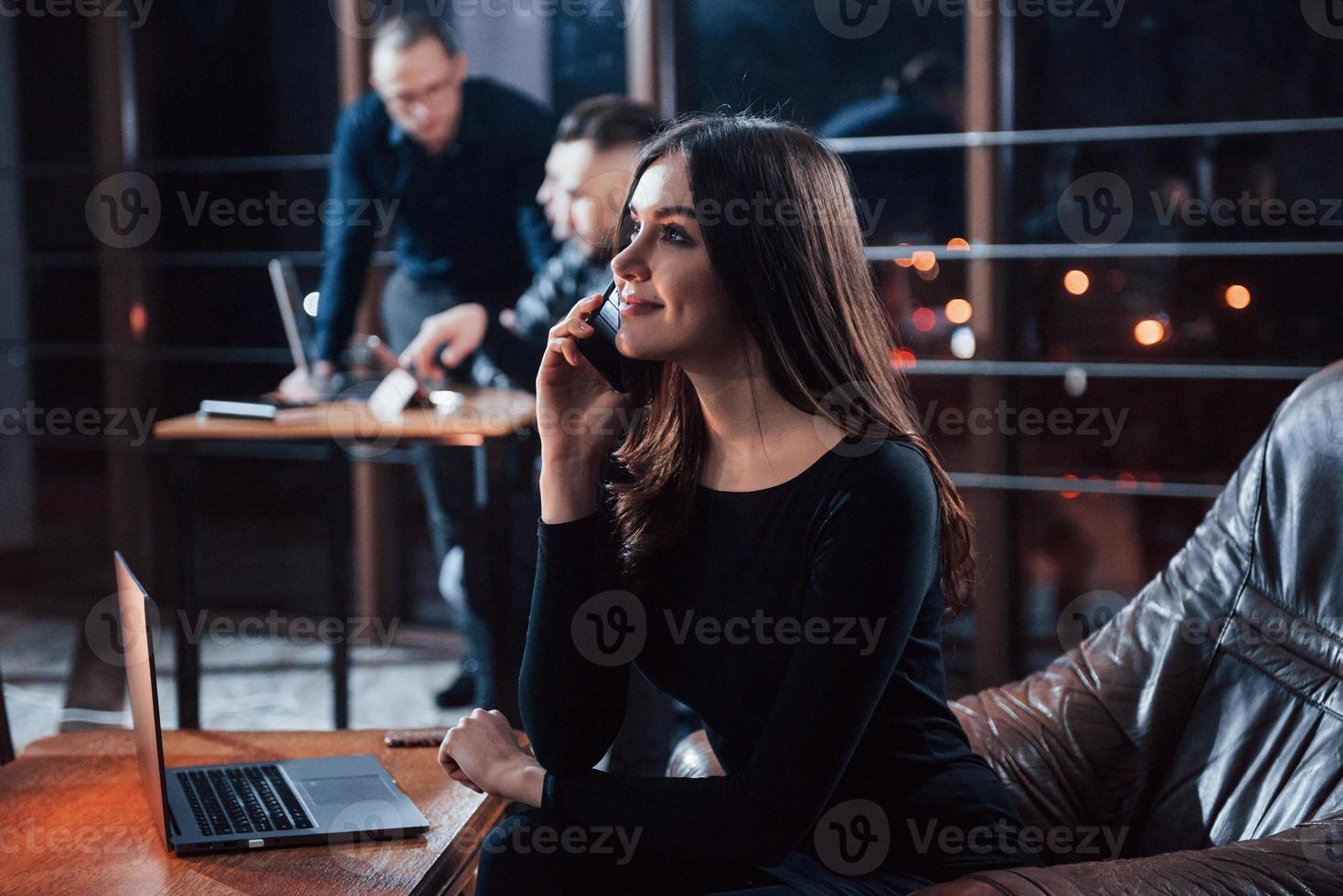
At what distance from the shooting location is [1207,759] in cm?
168

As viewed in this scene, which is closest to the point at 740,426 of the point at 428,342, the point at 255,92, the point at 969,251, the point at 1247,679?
the point at 1247,679

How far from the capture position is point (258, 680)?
156 inches

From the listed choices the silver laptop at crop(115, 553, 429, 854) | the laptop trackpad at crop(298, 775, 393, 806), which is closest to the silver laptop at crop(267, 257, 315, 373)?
the silver laptop at crop(115, 553, 429, 854)

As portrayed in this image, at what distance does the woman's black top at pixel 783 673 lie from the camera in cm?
131

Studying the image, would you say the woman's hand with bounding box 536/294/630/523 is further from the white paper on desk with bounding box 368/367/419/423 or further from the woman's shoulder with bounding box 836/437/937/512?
the white paper on desk with bounding box 368/367/419/423

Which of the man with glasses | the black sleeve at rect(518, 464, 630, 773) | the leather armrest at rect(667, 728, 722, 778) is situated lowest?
the leather armrest at rect(667, 728, 722, 778)

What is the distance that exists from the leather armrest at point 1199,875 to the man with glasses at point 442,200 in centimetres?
261

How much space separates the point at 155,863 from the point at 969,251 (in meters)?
2.81

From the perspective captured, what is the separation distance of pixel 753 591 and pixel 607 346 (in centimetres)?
36

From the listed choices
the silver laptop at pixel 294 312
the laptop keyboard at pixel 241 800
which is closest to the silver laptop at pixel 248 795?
the laptop keyboard at pixel 241 800

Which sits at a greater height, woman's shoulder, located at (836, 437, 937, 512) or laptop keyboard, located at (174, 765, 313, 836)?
woman's shoulder, located at (836, 437, 937, 512)

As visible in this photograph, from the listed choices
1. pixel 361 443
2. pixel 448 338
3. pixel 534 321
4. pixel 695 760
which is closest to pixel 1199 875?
pixel 695 760

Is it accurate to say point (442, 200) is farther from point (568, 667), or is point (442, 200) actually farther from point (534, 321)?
point (568, 667)

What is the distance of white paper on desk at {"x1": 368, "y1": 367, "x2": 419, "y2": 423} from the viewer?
301 centimetres
